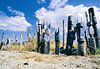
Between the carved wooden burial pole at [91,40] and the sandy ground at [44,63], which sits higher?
the carved wooden burial pole at [91,40]

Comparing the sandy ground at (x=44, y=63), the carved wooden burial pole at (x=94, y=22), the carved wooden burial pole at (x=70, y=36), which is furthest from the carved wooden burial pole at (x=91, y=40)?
the sandy ground at (x=44, y=63)

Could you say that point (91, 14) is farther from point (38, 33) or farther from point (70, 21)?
point (38, 33)

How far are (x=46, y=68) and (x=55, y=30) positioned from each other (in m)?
8.76

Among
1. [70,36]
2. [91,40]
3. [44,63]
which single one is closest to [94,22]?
[91,40]

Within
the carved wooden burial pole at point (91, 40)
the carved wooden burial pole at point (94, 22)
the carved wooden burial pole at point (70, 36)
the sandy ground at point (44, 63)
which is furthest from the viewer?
the carved wooden burial pole at point (70, 36)

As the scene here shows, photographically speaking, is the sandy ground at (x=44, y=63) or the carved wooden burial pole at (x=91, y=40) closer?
the sandy ground at (x=44, y=63)

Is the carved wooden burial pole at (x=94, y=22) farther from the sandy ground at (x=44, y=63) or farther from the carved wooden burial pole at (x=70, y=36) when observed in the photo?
the sandy ground at (x=44, y=63)

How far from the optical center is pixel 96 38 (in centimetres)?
1270

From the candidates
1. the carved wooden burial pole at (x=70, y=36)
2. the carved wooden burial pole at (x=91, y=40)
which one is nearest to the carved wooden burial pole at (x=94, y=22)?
the carved wooden burial pole at (x=91, y=40)

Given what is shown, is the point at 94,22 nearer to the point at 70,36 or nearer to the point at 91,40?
the point at 91,40

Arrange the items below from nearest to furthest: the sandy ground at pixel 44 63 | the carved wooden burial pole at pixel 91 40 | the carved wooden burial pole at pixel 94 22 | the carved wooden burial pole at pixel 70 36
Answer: the sandy ground at pixel 44 63
the carved wooden burial pole at pixel 91 40
the carved wooden burial pole at pixel 94 22
the carved wooden burial pole at pixel 70 36

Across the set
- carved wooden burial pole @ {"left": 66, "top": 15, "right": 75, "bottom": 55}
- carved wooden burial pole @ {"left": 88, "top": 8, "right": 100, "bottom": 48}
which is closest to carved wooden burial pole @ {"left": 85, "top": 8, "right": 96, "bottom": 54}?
carved wooden burial pole @ {"left": 88, "top": 8, "right": 100, "bottom": 48}

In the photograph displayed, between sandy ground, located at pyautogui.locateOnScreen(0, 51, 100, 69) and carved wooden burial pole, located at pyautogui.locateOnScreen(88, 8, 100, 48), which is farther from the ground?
carved wooden burial pole, located at pyautogui.locateOnScreen(88, 8, 100, 48)

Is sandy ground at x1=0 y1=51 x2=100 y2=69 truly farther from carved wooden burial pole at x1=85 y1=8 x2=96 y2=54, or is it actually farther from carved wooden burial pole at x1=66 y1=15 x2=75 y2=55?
carved wooden burial pole at x1=66 y1=15 x2=75 y2=55
